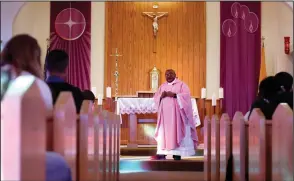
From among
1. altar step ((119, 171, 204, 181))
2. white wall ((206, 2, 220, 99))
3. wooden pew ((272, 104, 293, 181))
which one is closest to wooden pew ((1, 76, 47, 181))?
wooden pew ((272, 104, 293, 181))

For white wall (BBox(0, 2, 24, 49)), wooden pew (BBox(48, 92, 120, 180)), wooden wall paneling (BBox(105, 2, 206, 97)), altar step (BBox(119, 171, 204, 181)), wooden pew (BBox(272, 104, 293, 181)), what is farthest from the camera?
wooden wall paneling (BBox(105, 2, 206, 97))

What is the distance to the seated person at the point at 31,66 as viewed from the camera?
6.60 ft

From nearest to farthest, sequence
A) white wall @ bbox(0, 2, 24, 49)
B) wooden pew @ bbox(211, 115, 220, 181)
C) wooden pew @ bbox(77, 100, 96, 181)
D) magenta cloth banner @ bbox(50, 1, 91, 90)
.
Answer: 1. white wall @ bbox(0, 2, 24, 49)
2. wooden pew @ bbox(77, 100, 96, 181)
3. wooden pew @ bbox(211, 115, 220, 181)
4. magenta cloth banner @ bbox(50, 1, 91, 90)

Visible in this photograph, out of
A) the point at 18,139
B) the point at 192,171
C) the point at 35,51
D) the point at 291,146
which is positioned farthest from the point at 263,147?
the point at 192,171

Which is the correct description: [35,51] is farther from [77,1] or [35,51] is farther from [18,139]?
[77,1]

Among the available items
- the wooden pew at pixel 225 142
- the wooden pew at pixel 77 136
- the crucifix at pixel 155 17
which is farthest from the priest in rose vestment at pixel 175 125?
the wooden pew at pixel 77 136

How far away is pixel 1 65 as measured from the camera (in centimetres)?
209

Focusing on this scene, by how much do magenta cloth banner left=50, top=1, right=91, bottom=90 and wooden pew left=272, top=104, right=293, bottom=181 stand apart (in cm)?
745

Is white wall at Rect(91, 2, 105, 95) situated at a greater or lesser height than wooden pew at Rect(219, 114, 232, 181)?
greater

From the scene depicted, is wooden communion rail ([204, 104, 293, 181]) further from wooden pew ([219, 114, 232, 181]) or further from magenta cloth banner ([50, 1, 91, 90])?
magenta cloth banner ([50, 1, 91, 90])

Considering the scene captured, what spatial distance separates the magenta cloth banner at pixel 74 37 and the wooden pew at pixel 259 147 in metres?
7.12

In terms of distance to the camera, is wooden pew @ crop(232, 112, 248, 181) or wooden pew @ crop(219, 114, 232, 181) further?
wooden pew @ crop(219, 114, 232, 181)

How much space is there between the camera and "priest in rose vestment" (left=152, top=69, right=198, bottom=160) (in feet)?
22.8

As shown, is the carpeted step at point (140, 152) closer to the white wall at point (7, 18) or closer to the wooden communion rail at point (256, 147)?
the wooden communion rail at point (256, 147)
